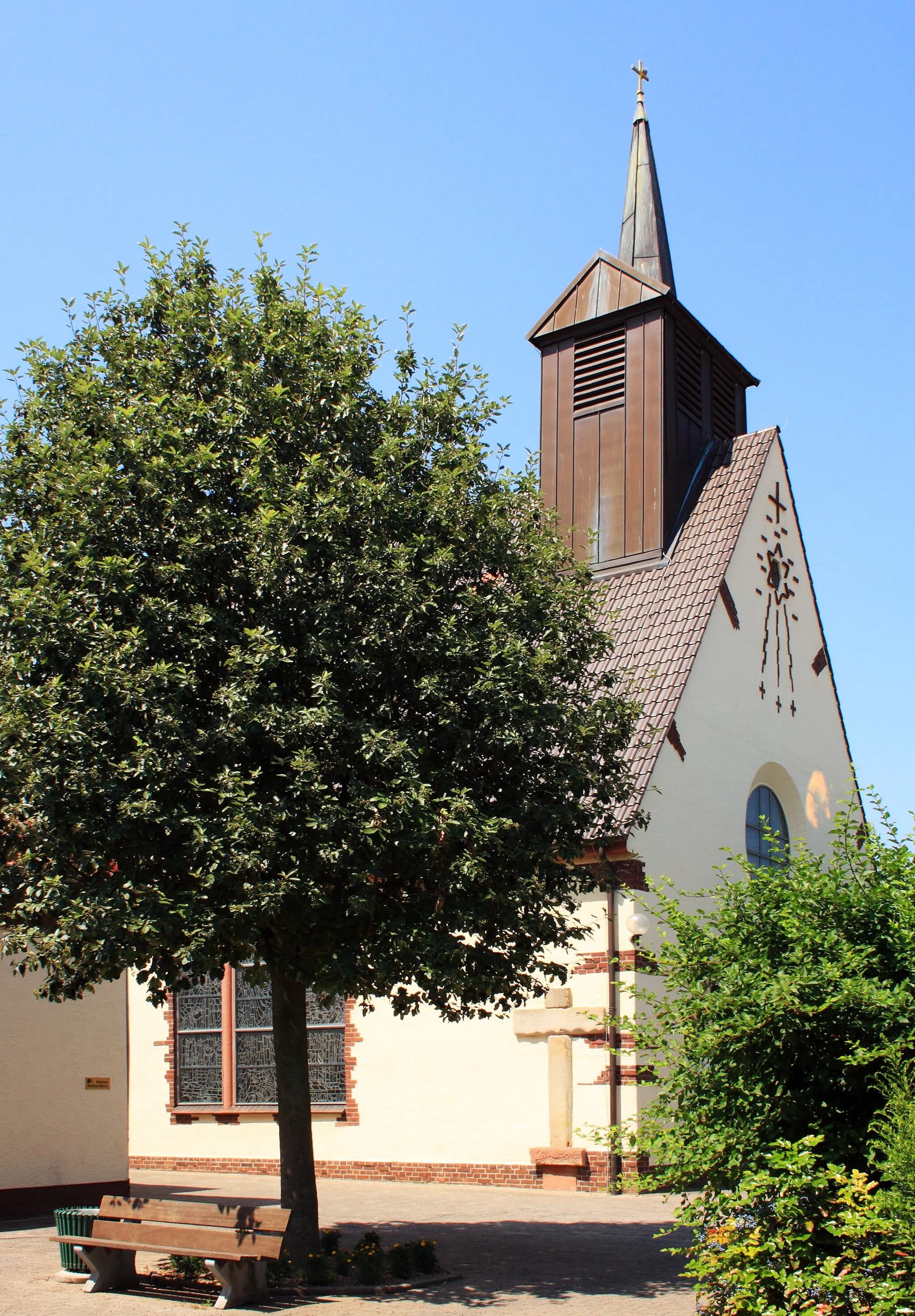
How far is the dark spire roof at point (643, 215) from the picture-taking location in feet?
75.2

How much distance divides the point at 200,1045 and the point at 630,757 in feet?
28.6

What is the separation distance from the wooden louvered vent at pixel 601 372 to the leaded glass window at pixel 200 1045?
11158 millimetres

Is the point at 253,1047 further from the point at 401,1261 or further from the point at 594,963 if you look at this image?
the point at 401,1261

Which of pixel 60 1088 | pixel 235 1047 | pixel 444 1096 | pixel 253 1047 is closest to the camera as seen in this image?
pixel 60 1088

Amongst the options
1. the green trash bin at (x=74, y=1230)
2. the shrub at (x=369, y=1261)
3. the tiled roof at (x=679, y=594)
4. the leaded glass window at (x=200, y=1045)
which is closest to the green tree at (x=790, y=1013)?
the shrub at (x=369, y=1261)

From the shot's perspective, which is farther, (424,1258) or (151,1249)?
(424,1258)

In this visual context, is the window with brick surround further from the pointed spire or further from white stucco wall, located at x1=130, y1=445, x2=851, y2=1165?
the pointed spire

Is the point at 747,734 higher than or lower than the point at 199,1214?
higher

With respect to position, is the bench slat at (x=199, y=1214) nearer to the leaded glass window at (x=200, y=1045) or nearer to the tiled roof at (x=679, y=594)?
the tiled roof at (x=679, y=594)

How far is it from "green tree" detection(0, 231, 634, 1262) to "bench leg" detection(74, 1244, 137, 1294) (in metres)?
1.35

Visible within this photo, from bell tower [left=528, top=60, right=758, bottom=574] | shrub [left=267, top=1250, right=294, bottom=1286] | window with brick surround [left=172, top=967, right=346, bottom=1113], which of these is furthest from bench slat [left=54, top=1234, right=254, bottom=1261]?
bell tower [left=528, top=60, right=758, bottom=574]

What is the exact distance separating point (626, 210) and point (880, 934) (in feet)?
64.5

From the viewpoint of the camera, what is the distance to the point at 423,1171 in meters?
16.9

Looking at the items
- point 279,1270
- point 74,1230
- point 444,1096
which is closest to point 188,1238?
point 279,1270
